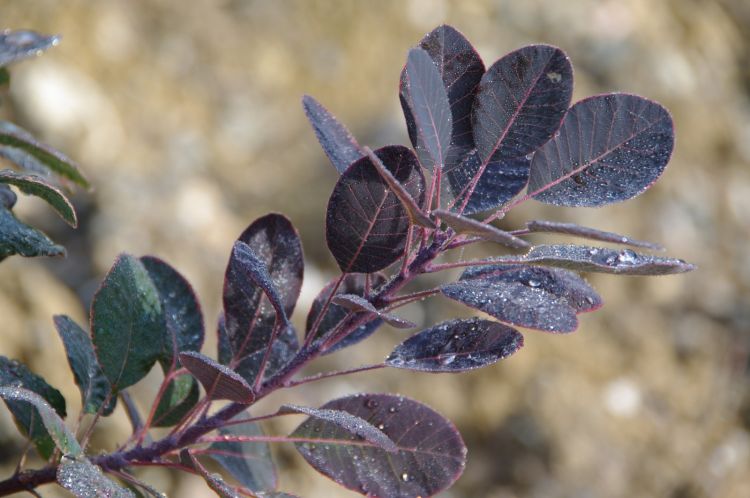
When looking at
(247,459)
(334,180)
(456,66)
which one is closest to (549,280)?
(456,66)

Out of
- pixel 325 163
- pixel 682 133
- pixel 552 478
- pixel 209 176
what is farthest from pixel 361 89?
pixel 552 478

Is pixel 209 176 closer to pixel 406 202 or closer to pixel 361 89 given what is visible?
pixel 361 89

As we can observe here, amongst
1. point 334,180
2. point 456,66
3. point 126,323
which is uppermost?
point 334,180

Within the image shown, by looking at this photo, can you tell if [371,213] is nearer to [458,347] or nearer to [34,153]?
[458,347]

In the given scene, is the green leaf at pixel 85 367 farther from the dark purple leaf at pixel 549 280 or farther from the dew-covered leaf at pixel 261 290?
the dark purple leaf at pixel 549 280

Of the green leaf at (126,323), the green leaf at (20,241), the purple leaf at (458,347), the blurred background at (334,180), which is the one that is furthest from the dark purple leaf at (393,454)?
the blurred background at (334,180)
